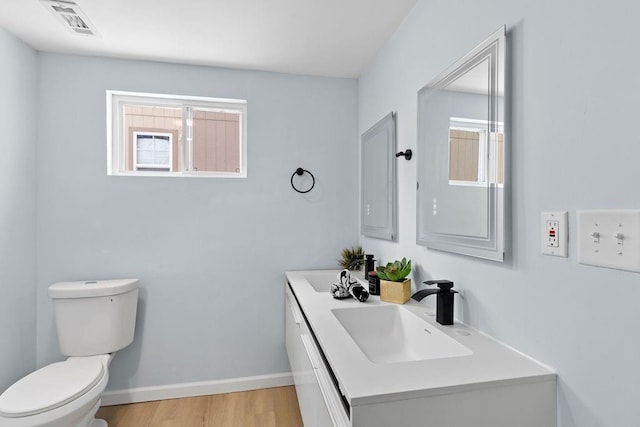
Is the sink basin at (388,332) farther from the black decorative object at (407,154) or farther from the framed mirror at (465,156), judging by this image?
the black decorative object at (407,154)

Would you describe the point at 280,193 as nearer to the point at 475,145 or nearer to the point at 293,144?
A: the point at 293,144

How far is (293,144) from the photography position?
8.48ft

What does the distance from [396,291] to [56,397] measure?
1651mm

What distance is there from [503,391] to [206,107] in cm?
250

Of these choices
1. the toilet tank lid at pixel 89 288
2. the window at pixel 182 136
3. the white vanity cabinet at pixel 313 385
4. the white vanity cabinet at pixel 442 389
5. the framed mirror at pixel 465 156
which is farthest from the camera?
the window at pixel 182 136

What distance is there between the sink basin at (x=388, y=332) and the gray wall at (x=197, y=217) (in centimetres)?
110

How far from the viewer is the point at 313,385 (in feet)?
4.47

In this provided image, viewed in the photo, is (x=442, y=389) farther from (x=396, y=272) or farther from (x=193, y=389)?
(x=193, y=389)

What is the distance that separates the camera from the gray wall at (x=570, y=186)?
2.52ft

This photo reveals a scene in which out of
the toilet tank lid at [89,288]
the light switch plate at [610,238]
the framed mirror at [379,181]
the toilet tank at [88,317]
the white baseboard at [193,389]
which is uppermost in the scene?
the framed mirror at [379,181]

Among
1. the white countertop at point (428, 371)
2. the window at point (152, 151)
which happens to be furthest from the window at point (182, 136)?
the white countertop at point (428, 371)

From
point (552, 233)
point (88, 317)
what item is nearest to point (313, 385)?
point (552, 233)

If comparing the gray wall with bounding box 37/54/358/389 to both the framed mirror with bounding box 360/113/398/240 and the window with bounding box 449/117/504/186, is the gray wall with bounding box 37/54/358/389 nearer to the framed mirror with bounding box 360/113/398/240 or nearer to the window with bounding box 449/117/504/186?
the framed mirror with bounding box 360/113/398/240

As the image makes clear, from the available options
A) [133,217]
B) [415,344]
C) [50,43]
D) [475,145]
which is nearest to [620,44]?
[475,145]
